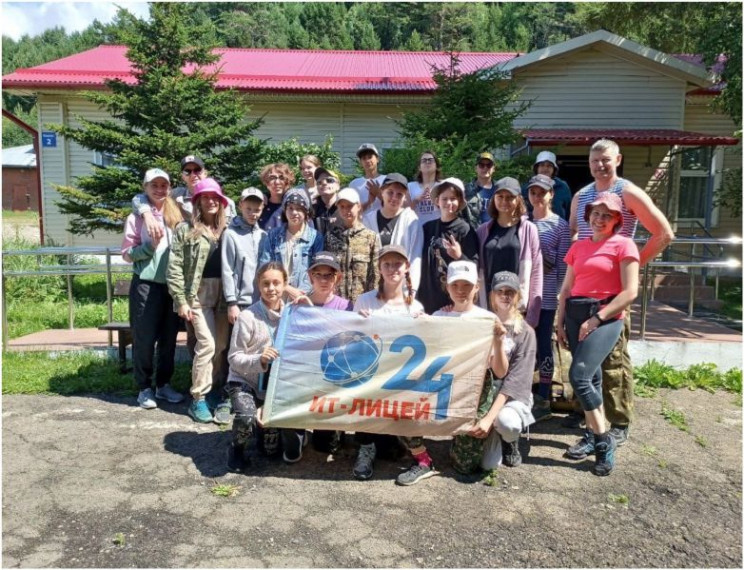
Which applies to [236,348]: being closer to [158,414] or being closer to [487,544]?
[158,414]

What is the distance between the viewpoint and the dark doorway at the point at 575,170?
14.3m

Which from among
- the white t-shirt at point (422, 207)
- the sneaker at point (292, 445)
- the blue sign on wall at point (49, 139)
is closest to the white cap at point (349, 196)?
the white t-shirt at point (422, 207)

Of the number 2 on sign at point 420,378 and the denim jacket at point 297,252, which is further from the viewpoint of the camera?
the denim jacket at point 297,252

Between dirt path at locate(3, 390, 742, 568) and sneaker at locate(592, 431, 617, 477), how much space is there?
0.06 meters

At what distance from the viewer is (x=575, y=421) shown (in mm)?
5043

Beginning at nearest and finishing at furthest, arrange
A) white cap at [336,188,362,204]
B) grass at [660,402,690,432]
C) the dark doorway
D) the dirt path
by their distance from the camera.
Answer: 1. the dirt path
2. white cap at [336,188,362,204]
3. grass at [660,402,690,432]
4. the dark doorway

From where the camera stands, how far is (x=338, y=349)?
4180 millimetres

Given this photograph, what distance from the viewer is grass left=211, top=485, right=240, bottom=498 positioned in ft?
12.4

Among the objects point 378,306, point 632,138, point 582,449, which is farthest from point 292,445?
point 632,138

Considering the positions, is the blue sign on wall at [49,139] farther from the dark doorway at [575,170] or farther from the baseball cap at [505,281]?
the baseball cap at [505,281]

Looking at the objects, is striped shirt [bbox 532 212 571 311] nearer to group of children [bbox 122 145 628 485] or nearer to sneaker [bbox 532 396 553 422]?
group of children [bbox 122 145 628 485]

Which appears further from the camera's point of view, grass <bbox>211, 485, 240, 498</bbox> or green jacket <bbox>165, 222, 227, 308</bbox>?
green jacket <bbox>165, 222, 227, 308</bbox>

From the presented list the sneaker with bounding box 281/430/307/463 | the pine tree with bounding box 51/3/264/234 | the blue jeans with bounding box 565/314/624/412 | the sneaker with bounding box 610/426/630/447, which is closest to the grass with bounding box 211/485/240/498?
the sneaker with bounding box 281/430/307/463

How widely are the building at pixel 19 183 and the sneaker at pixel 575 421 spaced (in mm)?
45946
